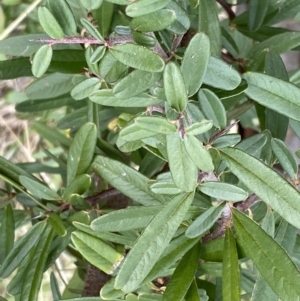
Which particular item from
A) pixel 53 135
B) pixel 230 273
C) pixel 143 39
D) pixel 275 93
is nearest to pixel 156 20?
pixel 143 39

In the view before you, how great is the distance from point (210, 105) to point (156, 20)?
0.09m

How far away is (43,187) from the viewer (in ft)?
1.77

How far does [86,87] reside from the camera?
423mm

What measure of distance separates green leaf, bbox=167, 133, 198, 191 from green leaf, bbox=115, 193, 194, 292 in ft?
0.16

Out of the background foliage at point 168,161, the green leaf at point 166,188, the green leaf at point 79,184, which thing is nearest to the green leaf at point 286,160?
the background foliage at point 168,161

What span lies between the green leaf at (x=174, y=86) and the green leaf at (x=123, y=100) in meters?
0.06

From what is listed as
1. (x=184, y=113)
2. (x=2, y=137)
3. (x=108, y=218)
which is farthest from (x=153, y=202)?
(x=2, y=137)

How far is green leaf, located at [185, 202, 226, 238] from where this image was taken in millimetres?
425

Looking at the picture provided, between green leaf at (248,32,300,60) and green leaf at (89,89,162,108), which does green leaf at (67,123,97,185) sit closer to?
green leaf at (89,89,162,108)

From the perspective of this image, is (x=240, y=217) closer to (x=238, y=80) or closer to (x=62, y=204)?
(x=238, y=80)

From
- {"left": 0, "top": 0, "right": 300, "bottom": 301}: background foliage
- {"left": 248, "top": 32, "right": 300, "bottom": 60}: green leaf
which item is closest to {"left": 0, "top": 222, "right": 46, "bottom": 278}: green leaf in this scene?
{"left": 0, "top": 0, "right": 300, "bottom": 301}: background foliage

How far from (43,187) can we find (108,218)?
12 cm

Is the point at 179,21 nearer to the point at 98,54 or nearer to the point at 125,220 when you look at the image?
the point at 98,54

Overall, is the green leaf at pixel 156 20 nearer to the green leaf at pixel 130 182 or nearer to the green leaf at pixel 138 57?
the green leaf at pixel 138 57
